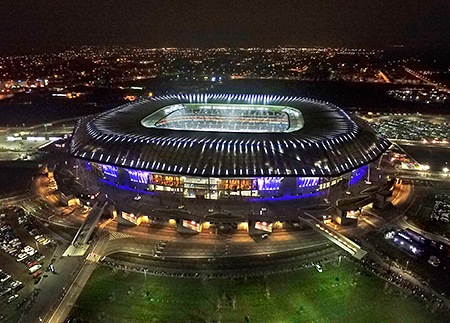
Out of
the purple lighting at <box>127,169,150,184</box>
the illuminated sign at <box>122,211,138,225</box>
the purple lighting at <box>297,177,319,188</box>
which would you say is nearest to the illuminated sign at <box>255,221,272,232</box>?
the purple lighting at <box>297,177,319,188</box>

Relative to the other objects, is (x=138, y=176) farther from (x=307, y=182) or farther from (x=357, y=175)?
(x=357, y=175)

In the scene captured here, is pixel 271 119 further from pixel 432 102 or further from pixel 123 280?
pixel 432 102

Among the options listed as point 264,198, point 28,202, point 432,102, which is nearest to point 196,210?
point 264,198

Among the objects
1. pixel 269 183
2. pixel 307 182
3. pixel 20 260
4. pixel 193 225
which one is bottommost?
pixel 20 260

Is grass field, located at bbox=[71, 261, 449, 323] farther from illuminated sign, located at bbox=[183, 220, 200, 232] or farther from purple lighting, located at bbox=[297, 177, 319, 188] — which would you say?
purple lighting, located at bbox=[297, 177, 319, 188]

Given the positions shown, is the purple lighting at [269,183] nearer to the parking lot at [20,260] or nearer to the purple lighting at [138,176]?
the purple lighting at [138,176]

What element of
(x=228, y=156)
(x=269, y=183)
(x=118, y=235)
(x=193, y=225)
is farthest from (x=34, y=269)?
(x=269, y=183)
